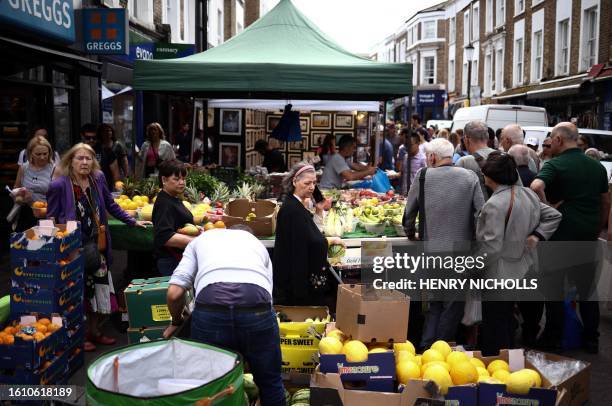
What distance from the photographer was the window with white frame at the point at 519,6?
29844 mm

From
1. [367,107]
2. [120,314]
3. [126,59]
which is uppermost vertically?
[126,59]

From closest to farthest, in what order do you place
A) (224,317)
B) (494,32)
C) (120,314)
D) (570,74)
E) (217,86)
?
(224,317) < (120,314) < (217,86) < (570,74) < (494,32)

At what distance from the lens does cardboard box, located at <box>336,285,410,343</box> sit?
434 centimetres

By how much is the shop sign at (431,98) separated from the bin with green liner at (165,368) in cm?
4429

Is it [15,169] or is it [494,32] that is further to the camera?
[494,32]

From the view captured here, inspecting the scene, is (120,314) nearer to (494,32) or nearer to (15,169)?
(15,169)

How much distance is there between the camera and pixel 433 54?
56844 mm

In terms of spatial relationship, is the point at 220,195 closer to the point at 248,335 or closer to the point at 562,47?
the point at 248,335

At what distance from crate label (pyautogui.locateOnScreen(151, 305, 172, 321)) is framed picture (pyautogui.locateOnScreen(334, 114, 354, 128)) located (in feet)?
38.4

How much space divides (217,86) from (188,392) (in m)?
5.89

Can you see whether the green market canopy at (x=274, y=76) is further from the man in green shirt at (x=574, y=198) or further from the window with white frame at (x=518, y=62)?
the window with white frame at (x=518, y=62)

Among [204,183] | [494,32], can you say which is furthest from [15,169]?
[494,32]

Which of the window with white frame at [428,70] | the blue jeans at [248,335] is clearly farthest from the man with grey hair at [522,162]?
the window with white frame at [428,70]

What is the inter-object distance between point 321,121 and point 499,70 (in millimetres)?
20623
